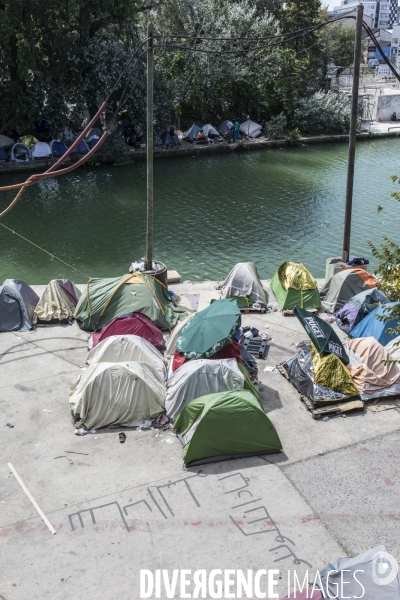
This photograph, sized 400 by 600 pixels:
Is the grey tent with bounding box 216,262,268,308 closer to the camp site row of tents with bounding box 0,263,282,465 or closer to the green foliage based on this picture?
the camp site row of tents with bounding box 0,263,282,465

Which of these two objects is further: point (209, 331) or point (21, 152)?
point (21, 152)

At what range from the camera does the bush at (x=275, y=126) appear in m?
42.5

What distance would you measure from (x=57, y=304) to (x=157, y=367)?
4.39 metres

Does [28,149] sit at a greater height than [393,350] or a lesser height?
greater

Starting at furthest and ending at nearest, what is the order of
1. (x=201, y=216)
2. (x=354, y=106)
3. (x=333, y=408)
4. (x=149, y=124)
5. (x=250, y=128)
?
(x=250, y=128), (x=201, y=216), (x=354, y=106), (x=149, y=124), (x=333, y=408)

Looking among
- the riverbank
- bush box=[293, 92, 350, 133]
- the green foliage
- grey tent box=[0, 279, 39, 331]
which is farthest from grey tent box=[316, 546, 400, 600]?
bush box=[293, 92, 350, 133]

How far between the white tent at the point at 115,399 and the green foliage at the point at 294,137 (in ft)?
112

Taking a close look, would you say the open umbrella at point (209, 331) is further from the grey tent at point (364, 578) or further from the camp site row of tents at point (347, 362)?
the grey tent at point (364, 578)

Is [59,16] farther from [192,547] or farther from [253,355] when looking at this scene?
[192,547]

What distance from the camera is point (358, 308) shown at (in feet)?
49.2

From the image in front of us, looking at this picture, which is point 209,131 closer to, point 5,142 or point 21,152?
point 21,152

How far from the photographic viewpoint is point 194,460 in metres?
10.4

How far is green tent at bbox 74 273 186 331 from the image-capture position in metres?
14.9

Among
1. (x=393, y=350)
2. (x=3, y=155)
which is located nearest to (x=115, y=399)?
(x=393, y=350)
